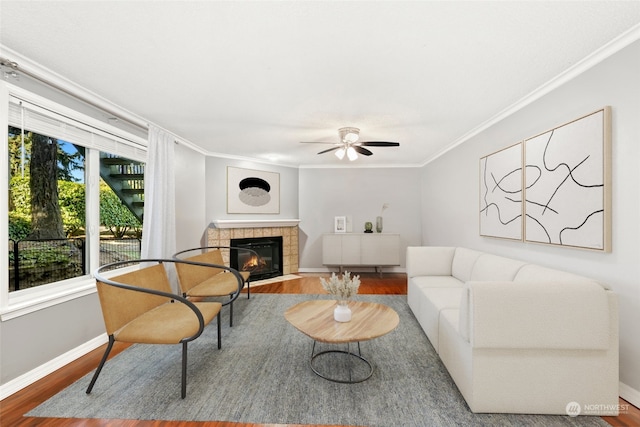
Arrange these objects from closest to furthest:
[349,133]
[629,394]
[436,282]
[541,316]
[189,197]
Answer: [541,316] → [629,394] → [436,282] → [349,133] → [189,197]

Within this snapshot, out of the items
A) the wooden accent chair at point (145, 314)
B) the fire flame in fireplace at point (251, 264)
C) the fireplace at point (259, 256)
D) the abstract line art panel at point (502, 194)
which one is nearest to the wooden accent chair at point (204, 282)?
the wooden accent chair at point (145, 314)

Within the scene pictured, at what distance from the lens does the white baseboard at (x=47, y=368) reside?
5.65 ft

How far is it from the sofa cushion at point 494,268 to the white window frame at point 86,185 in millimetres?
3708

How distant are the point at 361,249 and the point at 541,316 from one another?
145 inches

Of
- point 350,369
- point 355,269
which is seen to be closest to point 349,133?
point 350,369

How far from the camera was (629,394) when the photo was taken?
1.62 meters

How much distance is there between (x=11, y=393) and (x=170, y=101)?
2.48 metres

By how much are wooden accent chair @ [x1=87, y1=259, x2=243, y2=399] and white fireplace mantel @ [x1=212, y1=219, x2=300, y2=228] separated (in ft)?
6.63

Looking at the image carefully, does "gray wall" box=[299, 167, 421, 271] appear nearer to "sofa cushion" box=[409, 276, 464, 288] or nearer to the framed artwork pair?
"sofa cushion" box=[409, 276, 464, 288]

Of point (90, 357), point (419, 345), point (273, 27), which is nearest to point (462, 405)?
point (419, 345)

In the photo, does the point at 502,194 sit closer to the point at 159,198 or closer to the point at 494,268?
the point at 494,268

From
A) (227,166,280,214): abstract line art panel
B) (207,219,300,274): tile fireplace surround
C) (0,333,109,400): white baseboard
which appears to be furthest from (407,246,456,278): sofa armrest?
(0,333,109,400): white baseboard

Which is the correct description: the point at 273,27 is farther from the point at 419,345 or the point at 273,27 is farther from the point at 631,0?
the point at 419,345

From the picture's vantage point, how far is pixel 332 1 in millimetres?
1295
